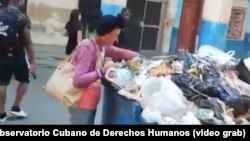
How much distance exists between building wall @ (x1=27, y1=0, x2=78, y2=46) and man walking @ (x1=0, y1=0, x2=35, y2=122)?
15.8 ft

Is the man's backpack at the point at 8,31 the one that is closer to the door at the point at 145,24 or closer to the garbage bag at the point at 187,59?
the garbage bag at the point at 187,59

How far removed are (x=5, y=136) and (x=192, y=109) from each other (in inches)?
51.8

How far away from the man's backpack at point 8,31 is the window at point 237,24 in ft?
Answer: 25.1

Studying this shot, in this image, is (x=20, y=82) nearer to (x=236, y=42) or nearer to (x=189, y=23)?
(x=189, y=23)

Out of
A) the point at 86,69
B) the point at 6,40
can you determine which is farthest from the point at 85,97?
the point at 6,40

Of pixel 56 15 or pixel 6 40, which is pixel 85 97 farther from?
pixel 56 15

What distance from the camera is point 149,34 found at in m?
11.9

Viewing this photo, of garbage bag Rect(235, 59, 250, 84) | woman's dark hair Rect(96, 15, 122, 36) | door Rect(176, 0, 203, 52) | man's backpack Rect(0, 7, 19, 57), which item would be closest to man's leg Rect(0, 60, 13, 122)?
man's backpack Rect(0, 7, 19, 57)

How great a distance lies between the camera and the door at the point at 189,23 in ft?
34.4

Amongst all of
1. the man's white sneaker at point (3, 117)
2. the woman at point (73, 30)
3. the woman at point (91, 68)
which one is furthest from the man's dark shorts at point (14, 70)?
the woman at point (73, 30)

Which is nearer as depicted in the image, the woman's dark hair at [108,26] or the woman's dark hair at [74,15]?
the woman's dark hair at [108,26]

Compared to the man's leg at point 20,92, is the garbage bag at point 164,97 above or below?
above

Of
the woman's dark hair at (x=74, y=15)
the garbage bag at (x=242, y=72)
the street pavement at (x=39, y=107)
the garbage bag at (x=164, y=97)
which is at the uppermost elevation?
the garbage bag at (x=242, y=72)

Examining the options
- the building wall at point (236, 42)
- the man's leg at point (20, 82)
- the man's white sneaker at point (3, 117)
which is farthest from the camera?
the building wall at point (236, 42)
